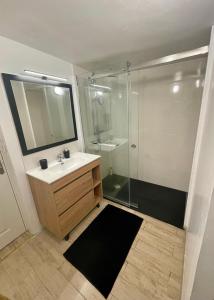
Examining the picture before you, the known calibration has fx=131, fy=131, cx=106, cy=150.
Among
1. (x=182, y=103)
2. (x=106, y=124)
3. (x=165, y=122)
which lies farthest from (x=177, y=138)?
(x=106, y=124)

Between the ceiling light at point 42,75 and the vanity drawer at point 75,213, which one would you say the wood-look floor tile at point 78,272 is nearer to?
the vanity drawer at point 75,213

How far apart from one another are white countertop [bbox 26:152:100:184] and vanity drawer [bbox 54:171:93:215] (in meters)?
0.16

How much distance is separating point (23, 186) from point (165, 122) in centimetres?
239

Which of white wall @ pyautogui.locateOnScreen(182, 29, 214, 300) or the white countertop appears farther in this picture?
the white countertop

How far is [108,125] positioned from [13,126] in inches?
62.8

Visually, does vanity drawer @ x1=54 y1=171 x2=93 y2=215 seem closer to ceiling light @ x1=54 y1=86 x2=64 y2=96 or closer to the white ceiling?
ceiling light @ x1=54 y1=86 x2=64 y2=96

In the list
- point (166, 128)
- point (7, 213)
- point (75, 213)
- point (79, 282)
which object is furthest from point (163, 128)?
point (7, 213)

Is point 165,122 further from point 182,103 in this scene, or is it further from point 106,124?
point 106,124

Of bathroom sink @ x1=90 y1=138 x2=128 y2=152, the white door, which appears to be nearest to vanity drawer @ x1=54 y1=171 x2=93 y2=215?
the white door

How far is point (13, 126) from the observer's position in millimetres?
1441

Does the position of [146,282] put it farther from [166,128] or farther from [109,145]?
[166,128]

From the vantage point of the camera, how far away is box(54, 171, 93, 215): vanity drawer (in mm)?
1468

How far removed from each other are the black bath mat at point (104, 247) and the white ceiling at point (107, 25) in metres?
2.27

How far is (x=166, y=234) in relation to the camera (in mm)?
1652
